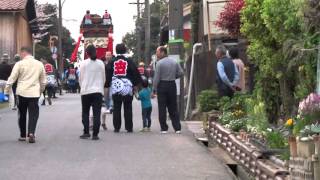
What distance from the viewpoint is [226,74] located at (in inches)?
551

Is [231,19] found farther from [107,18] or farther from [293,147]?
[107,18]

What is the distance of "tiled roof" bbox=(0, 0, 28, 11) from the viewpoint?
37.8 m

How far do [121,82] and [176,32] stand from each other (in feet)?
11.8

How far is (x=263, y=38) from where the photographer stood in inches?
424

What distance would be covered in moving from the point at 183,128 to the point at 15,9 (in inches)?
944

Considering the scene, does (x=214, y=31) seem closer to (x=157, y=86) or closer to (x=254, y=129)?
(x=157, y=86)

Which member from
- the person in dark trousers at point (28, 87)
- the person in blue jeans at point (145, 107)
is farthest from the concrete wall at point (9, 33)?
the person in dark trousers at point (28, 87)

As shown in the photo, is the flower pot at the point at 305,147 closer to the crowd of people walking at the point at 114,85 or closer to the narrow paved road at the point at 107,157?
the narrow paved road at the point at 107,157

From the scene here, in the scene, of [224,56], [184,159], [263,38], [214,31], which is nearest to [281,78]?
[263,38]

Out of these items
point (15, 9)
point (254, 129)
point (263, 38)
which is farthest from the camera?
point (15, 9)

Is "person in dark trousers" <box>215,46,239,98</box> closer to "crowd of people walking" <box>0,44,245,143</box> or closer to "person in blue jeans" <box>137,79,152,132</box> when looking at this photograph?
"crowd of people walking" <box>0,44,245,143</box>

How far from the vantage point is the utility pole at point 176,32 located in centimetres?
1762

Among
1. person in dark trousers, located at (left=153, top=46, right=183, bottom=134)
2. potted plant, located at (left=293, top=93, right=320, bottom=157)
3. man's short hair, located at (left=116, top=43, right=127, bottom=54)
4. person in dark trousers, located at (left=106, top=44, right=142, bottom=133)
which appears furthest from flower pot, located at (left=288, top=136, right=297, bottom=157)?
man's short hair, located at (left=116, top=43, right=127, bottom=54)

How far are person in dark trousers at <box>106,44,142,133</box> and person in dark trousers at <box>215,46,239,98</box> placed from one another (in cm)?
172
